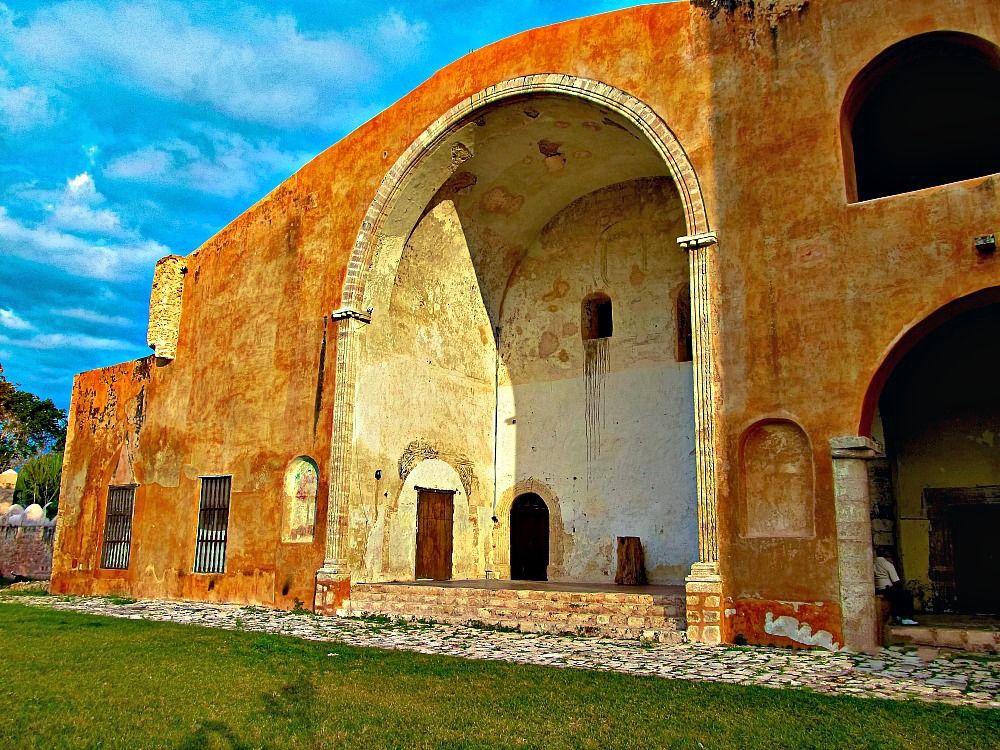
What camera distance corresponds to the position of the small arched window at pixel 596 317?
15.5 metres

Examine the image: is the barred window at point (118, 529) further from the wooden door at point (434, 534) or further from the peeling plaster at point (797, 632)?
the peeling plaster at point (797, 632)

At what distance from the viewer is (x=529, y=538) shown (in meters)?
15.3

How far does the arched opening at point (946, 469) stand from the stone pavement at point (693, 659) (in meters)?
3.57

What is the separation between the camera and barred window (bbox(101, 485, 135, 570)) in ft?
53.3

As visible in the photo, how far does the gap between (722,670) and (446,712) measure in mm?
3122

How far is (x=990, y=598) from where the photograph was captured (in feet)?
37.3

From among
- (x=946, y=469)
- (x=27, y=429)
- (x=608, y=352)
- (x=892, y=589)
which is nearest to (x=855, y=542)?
(x=892, y=589)

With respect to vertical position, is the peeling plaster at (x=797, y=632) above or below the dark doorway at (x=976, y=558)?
below

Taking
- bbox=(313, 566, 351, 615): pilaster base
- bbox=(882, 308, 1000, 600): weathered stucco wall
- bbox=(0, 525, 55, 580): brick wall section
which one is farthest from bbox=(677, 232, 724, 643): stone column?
bbox=(0, 525, 55, 580): brick wall section

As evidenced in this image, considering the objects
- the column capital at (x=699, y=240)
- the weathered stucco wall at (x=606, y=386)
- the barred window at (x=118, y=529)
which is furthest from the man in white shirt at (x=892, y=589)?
the barred window at (x=118, y=529)

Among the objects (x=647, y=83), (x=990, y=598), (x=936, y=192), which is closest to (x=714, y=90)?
(x=647, y=83)

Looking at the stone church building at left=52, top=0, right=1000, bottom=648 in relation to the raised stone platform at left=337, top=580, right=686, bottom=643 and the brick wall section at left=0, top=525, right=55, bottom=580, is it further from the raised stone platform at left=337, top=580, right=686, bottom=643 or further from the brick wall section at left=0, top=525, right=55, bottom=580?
the brick wall section at left=0, top=525, right=55, bottom=580

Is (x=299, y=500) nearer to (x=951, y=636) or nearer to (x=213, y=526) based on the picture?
(x=213, y=526)

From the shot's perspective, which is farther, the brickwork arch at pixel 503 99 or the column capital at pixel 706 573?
the brickwork arch at pixel 503 99
